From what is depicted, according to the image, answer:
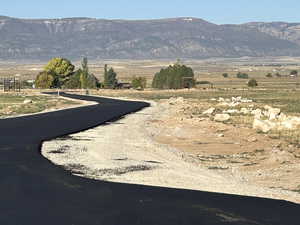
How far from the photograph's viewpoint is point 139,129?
42125 mm

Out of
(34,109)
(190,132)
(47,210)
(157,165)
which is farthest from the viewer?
(34,109)

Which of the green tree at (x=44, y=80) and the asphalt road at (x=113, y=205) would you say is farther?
the green tree at (x=44, y=80)

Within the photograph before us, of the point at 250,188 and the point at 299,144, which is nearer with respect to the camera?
the point at 250,188

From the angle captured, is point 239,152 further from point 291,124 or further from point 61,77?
point 61,77

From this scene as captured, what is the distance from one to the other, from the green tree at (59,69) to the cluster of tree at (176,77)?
22.9m

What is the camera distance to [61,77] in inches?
6216

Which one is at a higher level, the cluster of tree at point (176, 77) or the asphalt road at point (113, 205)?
the asphalt road at point (113, 205)

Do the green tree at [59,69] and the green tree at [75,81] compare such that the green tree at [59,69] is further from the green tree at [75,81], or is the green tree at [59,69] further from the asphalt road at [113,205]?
the asphalt road at [113,205]

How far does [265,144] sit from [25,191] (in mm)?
16602

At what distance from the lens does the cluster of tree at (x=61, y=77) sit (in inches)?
5883

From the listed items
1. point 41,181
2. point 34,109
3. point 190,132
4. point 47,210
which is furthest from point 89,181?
point 34,109

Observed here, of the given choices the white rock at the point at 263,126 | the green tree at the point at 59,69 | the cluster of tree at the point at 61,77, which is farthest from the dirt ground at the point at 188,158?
the green tree at the point at 59,69

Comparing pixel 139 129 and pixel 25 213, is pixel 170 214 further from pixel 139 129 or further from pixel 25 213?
pixel 139 129

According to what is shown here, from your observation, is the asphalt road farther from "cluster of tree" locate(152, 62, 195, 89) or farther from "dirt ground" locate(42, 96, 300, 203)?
"cluster of tree" locate(152, 62, 195, 89)
